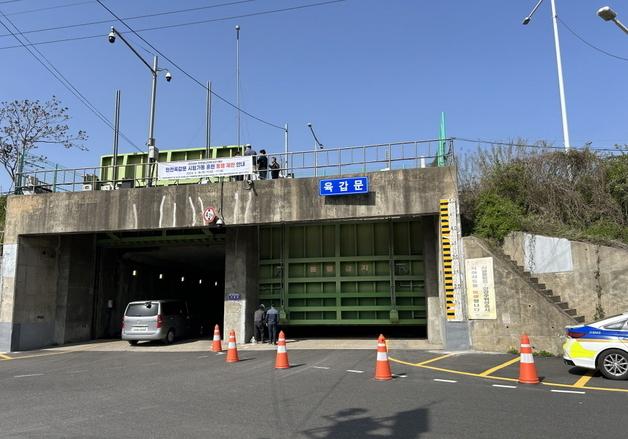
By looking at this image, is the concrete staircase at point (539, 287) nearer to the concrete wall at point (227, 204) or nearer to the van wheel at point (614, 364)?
the concrete wall at point (227, 204)

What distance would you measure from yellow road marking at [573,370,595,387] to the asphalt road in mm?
842

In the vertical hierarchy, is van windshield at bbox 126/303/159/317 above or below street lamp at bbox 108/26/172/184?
below

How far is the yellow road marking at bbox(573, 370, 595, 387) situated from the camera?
30.5 feet

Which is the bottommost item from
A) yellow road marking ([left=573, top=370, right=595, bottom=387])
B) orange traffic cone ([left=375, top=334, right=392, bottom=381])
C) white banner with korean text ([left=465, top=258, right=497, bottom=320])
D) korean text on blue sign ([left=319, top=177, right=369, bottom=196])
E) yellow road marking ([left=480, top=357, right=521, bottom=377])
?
yellow road marking ([left=480, top=357, right=521, bottom=377])

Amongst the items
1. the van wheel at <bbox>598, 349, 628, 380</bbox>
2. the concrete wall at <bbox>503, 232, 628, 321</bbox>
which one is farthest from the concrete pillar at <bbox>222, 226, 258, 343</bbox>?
the van wheel at <bbox>598, 349, 628, 380</bbox>

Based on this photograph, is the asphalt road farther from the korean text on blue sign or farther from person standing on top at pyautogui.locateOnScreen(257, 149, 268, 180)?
person standing on top at pyautogui.locateOnScreen(257, 149, 268, 180)

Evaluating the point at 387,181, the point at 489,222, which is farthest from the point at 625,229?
the point at 387,181

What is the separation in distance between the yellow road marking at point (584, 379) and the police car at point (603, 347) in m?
0.26

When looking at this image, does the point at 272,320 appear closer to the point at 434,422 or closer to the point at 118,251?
the point at 118,251

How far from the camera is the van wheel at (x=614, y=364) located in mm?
9672

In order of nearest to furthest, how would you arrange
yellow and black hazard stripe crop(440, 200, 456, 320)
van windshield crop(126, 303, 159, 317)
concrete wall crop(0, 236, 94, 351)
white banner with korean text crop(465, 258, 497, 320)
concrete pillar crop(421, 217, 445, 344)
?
white banner with korean text crop(465, 258, 497, 320) → yellow and black hazard stripe crop(440, 200, 456, 320) → concrete pillar crop(421, 217, 445, 344) → van windshield crop(126, 303, 159, 317) → concrete wall crop(0, 236, 94, 351)

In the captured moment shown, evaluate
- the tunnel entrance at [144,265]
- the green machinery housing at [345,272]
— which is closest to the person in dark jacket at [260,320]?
the green machinery housing at [345,272]

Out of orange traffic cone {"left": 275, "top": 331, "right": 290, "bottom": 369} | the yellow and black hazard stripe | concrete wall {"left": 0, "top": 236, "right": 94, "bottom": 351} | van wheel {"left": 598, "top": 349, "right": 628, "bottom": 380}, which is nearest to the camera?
van wheel {"left": 598, "top": 349, "right": 628, "bottom": 380}

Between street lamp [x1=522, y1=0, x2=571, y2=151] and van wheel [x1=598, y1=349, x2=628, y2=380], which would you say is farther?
street lamp [x1=522, y1=0, x2=571, y2=151]
